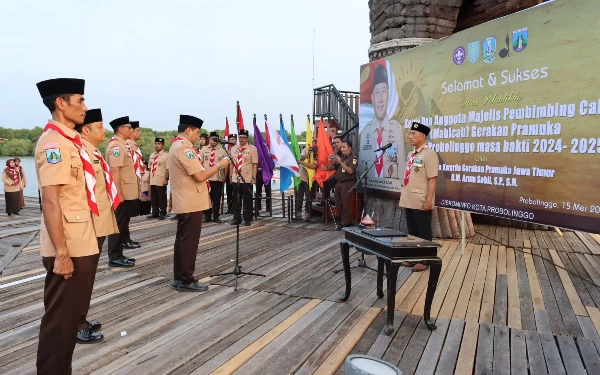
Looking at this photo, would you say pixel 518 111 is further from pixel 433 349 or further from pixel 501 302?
pixel 433 349

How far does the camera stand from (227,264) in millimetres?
5773

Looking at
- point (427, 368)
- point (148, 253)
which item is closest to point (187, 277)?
point (148, 253)

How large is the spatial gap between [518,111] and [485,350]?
3.12 meters

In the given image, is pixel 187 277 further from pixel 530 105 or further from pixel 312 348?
pixel 530 105

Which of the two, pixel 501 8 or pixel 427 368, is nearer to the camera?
pixel 427 368

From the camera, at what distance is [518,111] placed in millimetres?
5105

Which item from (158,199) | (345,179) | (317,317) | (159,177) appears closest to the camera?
(317,317)

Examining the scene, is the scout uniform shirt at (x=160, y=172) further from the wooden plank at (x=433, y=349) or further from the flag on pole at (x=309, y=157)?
the wooden plank at (x=433, y=349)

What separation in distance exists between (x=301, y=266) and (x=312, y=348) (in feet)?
8.06

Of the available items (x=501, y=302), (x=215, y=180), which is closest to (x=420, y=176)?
(x=501, y=302)

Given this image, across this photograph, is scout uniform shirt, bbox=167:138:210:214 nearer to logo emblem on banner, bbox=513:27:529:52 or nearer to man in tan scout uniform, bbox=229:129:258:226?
logo emblem on banner, bbox=513:27:529:52

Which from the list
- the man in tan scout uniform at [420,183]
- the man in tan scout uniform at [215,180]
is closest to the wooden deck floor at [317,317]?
the man in tan scout uniform at [420,183]

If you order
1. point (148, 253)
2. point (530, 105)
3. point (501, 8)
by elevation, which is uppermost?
point (501, 8)

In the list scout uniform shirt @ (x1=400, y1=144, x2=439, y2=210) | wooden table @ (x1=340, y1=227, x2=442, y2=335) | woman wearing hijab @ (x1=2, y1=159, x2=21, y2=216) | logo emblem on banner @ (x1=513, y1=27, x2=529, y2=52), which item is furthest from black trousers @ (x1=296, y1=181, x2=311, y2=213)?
woman wearing hijab @ (x1=2, y1=159, x2=21, y2=216)
